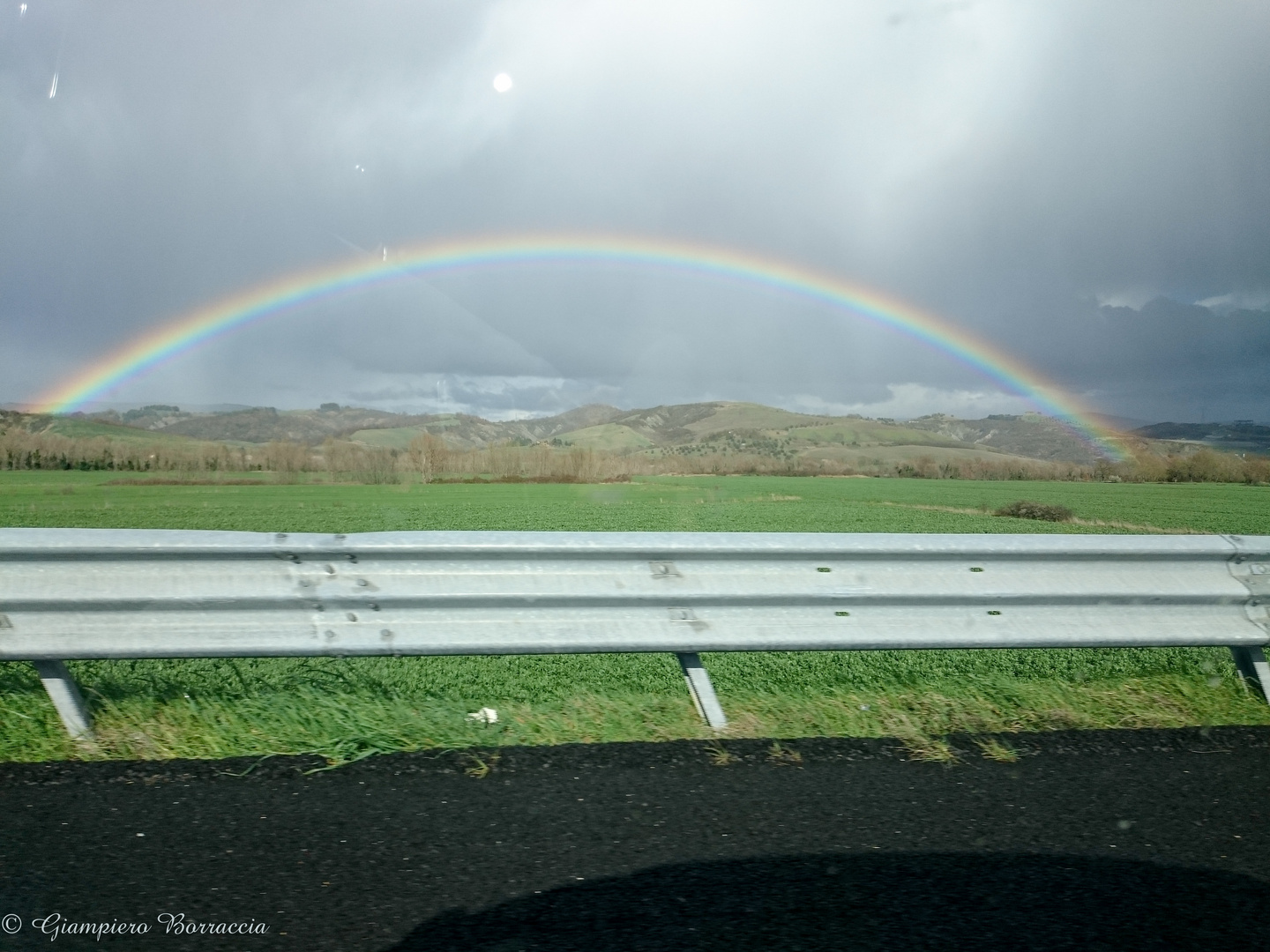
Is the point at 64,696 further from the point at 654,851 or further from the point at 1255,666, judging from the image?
the point at 1255,666

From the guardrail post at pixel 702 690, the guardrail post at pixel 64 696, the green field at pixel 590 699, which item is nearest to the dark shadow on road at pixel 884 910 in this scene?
the green field at pixel 590 699

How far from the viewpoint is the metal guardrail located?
3.96m

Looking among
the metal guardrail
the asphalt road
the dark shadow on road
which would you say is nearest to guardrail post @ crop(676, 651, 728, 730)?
the metal guardrail

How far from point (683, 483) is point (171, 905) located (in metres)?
37.9

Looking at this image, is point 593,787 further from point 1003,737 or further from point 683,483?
point 683,483

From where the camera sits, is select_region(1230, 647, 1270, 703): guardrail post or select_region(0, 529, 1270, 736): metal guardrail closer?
select_region(0, 529, 1270, 736): metal guardrail

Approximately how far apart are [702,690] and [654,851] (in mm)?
1319

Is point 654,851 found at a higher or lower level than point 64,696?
lower

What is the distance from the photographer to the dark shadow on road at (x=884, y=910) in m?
2.51

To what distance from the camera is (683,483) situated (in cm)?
4047

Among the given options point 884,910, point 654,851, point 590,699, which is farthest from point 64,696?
point 884,910

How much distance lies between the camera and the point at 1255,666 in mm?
4770

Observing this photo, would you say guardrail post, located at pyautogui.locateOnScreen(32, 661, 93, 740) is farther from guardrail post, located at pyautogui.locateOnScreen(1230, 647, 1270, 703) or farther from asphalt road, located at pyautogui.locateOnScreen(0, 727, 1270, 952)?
guardrail post, located at pyautogui.locateOnScreen(1230, 647, 1270, 703)

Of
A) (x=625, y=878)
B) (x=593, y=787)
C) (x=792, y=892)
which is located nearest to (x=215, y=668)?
(x=593, y=787)
